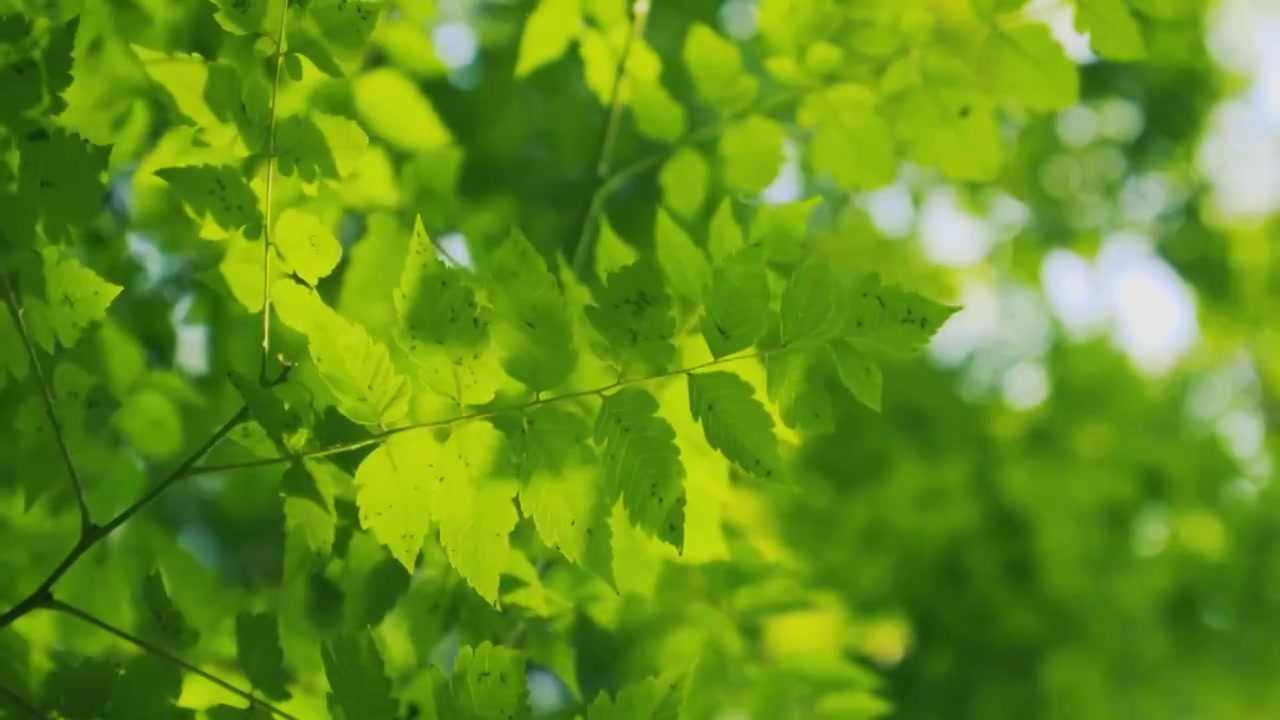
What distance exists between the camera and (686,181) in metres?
1.27

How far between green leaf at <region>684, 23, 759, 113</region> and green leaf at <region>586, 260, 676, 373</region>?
1.64ft

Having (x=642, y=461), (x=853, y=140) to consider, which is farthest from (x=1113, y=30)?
(x=642, y=461)

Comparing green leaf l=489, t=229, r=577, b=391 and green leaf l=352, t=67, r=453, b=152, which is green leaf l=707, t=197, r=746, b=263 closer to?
green leaf l=489, t=229, r=577, b=391

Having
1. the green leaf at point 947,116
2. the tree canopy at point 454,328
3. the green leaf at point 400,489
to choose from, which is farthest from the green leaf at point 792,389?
the green leaf at point 947,116

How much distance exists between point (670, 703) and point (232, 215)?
477 mm

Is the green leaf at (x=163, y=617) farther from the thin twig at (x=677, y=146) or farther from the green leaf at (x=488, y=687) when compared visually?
the thin twig at (x=677, y=146)

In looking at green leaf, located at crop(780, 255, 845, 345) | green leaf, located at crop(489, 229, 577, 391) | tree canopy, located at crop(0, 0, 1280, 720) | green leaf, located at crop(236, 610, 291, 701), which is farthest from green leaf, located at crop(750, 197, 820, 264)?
green leaf, located at crop(236, 610, 291, 701)

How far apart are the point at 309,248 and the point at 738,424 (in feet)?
1.10

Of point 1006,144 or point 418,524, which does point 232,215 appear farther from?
point 1006,144

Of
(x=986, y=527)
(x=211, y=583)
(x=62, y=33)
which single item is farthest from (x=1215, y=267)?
(x=62, y=33)

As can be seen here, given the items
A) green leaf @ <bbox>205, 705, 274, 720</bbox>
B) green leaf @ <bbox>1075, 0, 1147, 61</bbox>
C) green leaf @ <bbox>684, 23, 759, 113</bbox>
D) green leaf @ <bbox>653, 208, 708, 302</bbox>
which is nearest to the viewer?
green leaf @ <bbox>205, 705, 274, 720</bbox>

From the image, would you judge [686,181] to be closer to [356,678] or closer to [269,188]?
[269,188]

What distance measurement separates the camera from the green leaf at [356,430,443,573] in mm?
780

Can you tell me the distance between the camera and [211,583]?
4.45 ft
